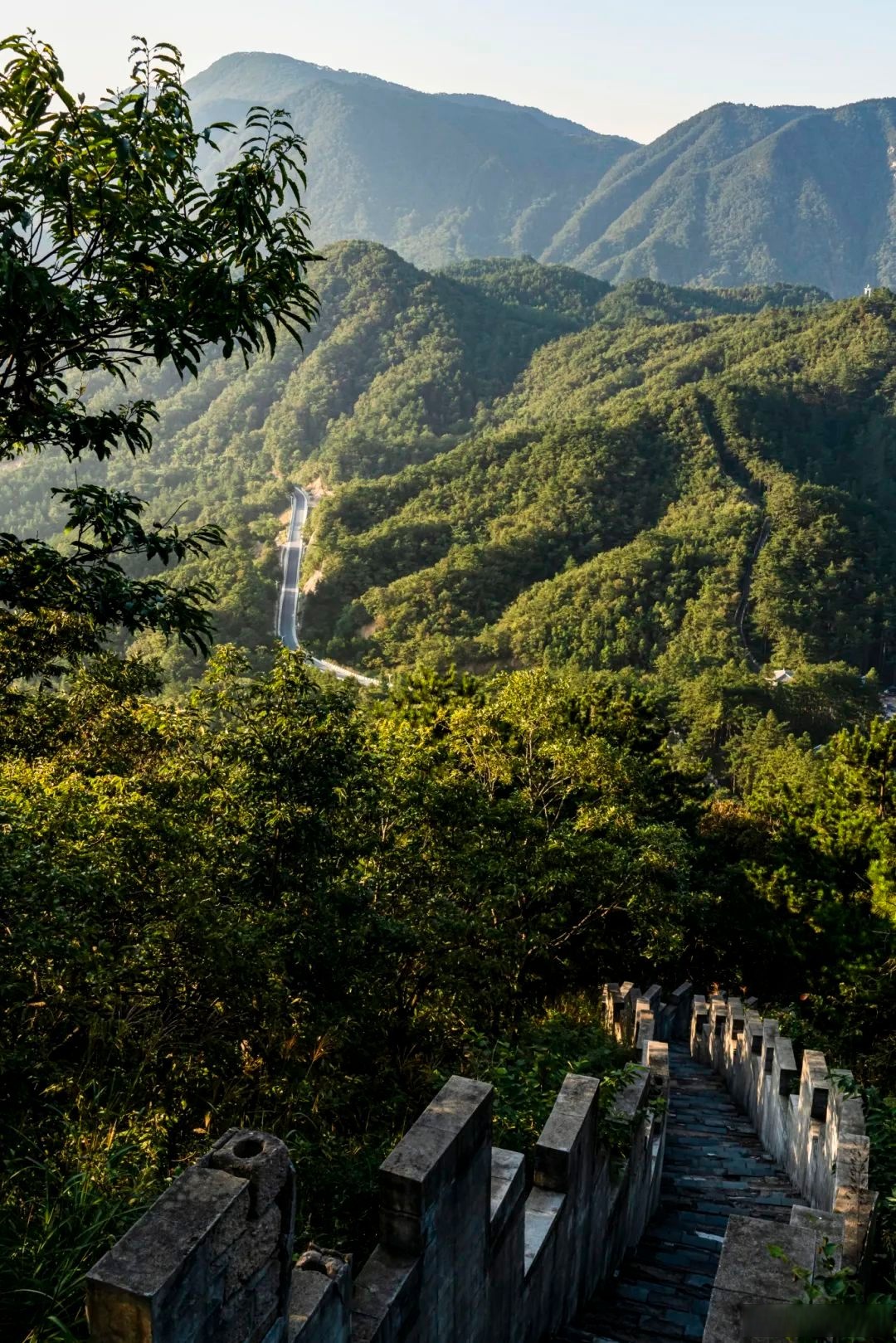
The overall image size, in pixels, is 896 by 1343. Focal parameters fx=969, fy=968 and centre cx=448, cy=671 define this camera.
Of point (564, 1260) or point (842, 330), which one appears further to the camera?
point (842, 330)

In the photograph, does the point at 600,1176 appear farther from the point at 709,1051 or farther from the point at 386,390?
the point at 386,390

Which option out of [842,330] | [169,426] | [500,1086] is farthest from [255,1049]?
[169,426]

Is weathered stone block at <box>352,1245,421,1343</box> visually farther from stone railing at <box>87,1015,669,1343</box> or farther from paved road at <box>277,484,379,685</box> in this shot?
paved road at <box>277,484,379,685</box>

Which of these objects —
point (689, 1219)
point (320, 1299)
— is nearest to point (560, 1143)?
point (320, 1299)

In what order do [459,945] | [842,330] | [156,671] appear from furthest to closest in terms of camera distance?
[842,330] → [156,671] → [459,945]

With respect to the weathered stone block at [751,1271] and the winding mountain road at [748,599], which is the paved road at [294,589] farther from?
the weathered stone block at [751,1271]

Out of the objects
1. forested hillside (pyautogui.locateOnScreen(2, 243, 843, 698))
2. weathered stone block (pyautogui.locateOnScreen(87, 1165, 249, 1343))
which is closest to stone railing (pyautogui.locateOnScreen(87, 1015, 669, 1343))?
weathered stone block (pyautogui.locateOnScreen(87, 1165, 249, 1343))
